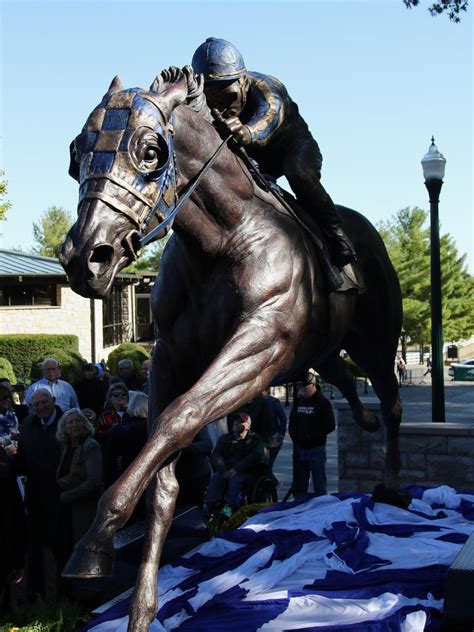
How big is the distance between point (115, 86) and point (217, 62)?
931 millimetres

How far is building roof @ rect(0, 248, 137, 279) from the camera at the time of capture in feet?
98.7

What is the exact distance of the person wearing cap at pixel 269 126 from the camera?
4754 millimetres

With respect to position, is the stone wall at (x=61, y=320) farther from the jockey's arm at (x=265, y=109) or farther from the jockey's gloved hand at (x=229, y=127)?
the jockey's gloved hand at (x=229, y=127)

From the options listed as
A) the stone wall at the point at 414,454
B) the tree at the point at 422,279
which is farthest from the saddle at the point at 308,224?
the tree at the point at 422,279

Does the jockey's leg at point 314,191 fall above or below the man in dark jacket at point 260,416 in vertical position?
above

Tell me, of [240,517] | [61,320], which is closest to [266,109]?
[240,517]

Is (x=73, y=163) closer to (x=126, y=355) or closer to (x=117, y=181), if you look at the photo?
(x=117, y=181)

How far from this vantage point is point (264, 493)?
955 centimetres

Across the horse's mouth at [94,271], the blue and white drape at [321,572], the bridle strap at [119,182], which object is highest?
the bridle strap at [119,182]

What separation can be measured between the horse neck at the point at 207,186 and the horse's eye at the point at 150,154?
11.3 inches

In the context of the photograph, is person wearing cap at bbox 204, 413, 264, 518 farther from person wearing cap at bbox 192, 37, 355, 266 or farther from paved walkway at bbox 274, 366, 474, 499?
person wearing cap at bbox 192, 37, 355, 266

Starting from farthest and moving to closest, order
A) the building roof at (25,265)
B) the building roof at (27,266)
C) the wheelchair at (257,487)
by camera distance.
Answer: the building roof at (25,265), the building roof at (27,266), the wheelchair at (257,487)

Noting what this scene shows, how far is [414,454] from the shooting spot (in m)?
10.3

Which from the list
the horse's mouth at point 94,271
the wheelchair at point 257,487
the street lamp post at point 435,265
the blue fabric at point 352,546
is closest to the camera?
the horse's mouth at point 94,271
